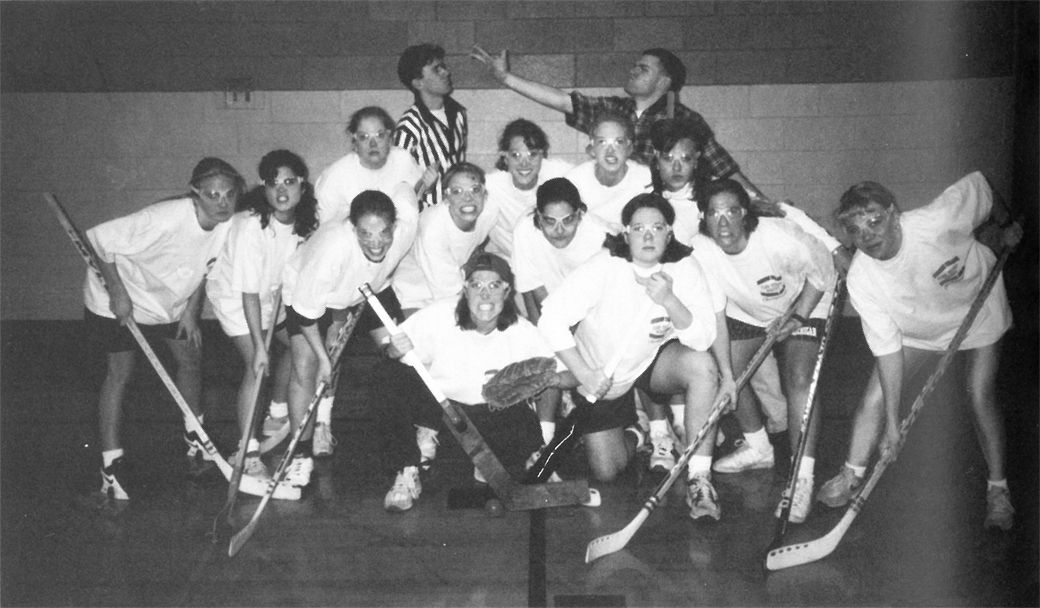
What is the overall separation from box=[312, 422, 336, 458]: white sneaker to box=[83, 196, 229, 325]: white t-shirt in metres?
0.68

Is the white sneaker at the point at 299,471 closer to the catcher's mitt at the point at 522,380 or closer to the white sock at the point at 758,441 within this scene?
the catcher's mitt at the point at 522,380

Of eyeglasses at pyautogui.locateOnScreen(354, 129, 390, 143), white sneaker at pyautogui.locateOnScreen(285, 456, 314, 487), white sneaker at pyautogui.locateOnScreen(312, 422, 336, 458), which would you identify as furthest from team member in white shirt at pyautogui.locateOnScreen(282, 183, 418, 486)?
eyeglasses at pyautogui.locateOnScreen(354, 129, 390, 143)

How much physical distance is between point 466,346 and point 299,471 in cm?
76

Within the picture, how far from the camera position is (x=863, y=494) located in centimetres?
327

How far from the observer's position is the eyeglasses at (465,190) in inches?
147

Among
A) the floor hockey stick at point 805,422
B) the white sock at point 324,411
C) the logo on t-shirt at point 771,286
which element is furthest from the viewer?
the white sock at point 324,411

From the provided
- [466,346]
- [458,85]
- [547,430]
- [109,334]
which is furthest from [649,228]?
[458,85]

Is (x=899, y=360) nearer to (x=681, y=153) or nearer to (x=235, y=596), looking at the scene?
(x=681, y=153)

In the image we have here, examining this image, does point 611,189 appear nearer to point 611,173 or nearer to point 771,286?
point 611,173

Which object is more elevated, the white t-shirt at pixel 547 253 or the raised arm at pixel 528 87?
the raised arm at pixel 528 87

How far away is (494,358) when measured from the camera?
3588 millimetres

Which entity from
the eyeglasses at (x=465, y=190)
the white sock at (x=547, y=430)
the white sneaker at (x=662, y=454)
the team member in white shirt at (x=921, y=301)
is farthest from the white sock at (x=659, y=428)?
the eyeglasses at (x=465, y=190)

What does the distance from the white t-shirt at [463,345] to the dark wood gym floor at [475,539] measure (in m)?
0.44

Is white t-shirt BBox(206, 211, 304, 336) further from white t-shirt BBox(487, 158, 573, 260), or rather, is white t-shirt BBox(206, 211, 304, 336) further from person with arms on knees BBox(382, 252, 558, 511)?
white t-shirt BBox(487, 158, 573, 260)
